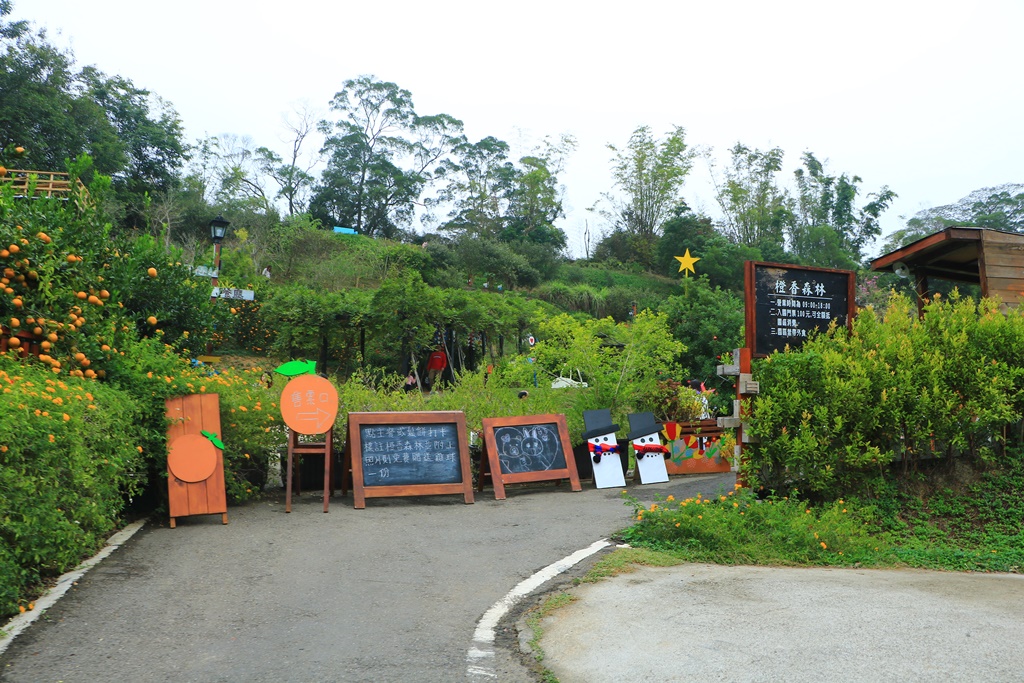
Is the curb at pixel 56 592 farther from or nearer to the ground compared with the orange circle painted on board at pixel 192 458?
nearer to the ground

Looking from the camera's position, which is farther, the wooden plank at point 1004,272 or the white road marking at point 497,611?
the wooden plank at point 1004,272

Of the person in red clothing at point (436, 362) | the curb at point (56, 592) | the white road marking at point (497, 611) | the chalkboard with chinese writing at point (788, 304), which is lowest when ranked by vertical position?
the white road marking at point (497, 611)

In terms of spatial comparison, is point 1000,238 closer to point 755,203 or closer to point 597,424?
point 597,424

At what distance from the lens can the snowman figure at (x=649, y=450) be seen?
446 inches

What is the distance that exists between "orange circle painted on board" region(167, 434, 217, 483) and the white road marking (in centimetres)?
347

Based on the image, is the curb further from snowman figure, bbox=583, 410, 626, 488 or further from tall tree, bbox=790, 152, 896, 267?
tall tree, bbox=790, 152, 896, 267

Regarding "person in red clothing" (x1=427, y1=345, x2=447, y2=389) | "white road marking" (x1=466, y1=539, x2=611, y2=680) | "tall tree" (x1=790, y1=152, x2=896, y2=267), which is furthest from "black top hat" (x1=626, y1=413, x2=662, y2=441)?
"tall tree" (x1=790, y1=152, x2=896, y2=267)

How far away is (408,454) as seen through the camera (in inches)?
373

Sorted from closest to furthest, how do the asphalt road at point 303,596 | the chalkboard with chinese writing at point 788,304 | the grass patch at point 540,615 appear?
the asphalt road at point 303,596 < the grass patch at point 540,615 < the chalkboard with chinese writing at point 788,304

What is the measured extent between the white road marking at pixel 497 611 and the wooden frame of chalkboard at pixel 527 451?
2971mm

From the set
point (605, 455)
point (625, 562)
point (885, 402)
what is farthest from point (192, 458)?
point (885, 402)

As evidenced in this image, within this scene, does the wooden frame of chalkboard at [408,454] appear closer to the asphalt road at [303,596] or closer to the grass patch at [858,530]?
the asphalt road at [303,596]

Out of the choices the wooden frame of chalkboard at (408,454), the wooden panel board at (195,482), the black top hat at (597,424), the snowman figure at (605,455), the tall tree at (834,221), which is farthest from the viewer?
the tall tree at (834,221)

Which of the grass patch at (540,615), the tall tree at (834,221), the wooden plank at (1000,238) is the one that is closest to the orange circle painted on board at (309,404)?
the grass patch at (540,615)
